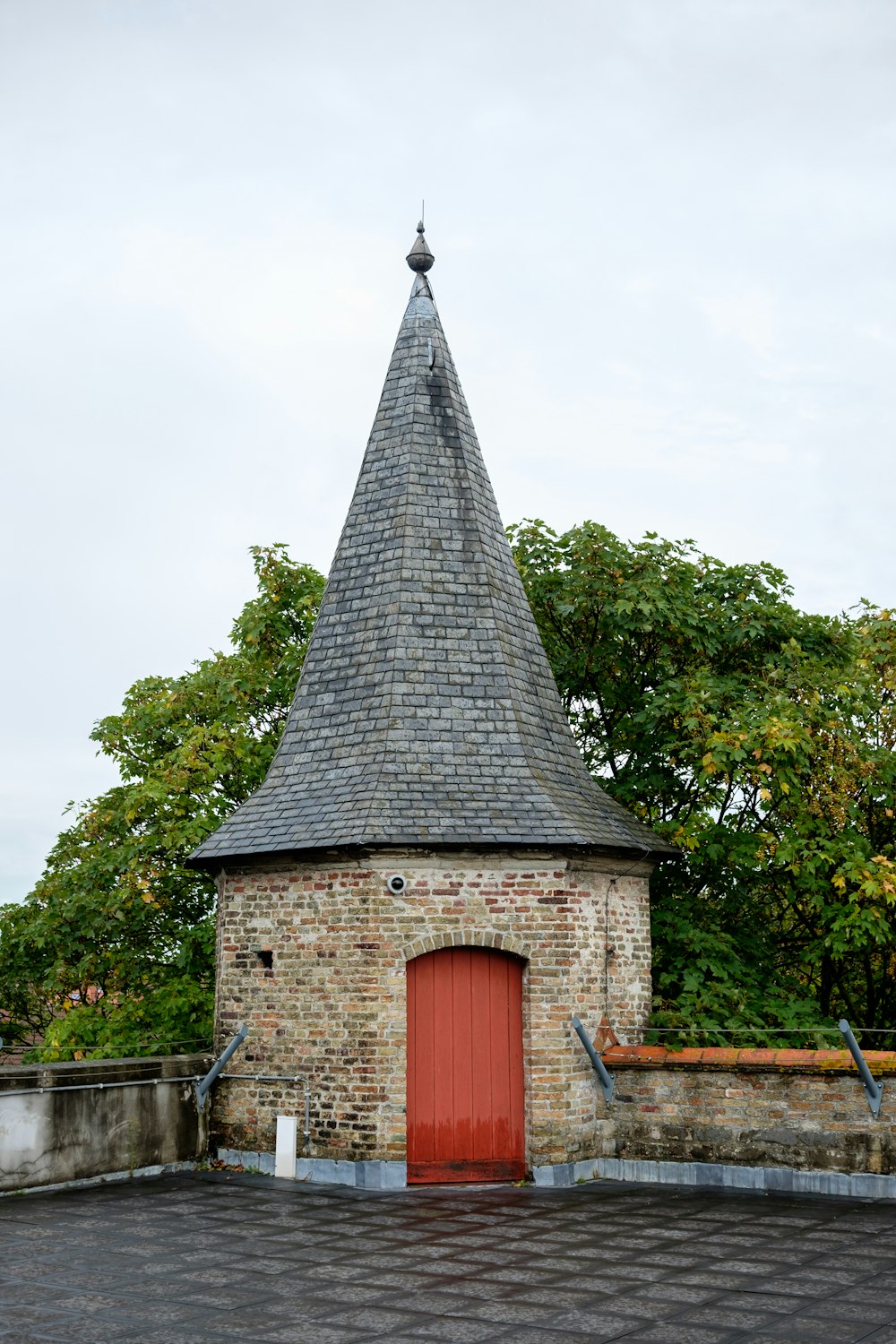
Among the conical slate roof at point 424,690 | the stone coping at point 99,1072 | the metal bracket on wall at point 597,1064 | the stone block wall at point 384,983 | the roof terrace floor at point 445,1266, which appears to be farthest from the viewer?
the conical slate roof at point 424,690

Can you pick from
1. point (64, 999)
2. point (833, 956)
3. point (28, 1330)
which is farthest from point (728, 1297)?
point (64, 999)

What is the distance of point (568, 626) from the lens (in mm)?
17984

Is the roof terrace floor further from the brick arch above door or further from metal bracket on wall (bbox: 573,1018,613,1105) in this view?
the brick arch above door

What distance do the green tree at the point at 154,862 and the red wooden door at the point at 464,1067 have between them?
4.72m

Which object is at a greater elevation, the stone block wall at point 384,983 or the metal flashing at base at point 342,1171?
the stone block wall at point 384,983

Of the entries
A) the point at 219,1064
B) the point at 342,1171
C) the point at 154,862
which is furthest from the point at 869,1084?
the point at 154,862

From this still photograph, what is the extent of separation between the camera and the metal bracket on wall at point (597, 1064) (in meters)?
12.4

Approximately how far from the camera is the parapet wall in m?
11.0

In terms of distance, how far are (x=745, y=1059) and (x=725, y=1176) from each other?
104 centimetres

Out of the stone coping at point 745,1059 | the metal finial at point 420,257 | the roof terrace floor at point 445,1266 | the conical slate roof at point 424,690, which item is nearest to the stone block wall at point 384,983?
the conical slate roof at point 424,690

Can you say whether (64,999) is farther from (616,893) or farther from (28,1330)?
(28,1330)

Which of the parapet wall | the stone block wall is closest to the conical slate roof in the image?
the stone block wall

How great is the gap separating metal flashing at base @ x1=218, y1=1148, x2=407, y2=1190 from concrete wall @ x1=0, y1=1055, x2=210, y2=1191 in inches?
32.5

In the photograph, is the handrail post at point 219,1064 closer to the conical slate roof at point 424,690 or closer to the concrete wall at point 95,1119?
the concrete wall at point 95,1119
